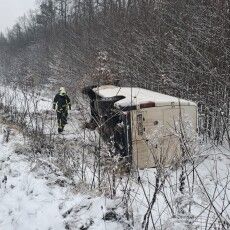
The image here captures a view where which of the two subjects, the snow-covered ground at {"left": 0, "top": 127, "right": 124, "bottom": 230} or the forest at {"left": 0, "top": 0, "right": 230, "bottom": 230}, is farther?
the forest at {"left": 0, "top": 0, "right": 230, "bottom": 230}

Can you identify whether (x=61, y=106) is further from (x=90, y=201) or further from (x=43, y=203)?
(x=90, y=201)

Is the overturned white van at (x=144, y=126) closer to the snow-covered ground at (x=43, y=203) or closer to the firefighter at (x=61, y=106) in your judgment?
the snow-covered ground at (x=43, y=203)

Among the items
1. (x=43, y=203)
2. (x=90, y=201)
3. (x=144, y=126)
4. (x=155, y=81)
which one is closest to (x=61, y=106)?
(x=155, y=81)

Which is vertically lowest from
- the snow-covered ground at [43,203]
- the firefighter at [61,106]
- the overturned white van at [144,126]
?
the snow-covered ground at [43,203]

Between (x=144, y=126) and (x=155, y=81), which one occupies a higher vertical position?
(x=155, y=81)

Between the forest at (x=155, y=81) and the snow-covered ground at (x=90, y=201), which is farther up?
the forest at (x=155, y=81)

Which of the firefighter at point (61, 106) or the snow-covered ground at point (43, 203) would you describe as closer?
the snow-covered ground at point (43, 203)

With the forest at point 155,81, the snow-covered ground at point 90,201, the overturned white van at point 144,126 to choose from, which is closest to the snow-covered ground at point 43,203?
the snow-covered ground at point 90,201

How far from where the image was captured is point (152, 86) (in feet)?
60.6

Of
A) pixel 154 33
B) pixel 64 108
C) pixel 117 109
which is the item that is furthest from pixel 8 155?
pixel 154 33

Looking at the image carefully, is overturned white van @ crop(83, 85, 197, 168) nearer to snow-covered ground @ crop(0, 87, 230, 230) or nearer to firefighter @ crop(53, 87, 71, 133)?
snow-covered ground @ crop(0, 87, 230, 230)

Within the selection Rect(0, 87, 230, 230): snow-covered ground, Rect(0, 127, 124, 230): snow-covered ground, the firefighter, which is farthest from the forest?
the firefighter

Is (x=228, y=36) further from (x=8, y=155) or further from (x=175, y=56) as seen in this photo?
(x=8, y=155)

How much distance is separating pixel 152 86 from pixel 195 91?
2946mm
